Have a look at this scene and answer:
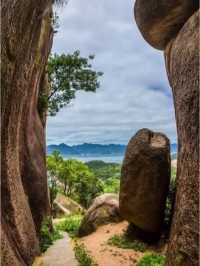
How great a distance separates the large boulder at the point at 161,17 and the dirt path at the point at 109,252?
801 centimetres

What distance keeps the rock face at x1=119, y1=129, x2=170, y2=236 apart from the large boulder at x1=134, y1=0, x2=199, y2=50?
13.3ft

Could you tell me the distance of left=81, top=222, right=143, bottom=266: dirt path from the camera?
11166 mm

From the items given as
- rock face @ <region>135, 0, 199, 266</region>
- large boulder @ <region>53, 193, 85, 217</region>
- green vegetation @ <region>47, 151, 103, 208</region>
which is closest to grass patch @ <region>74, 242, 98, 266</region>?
rock face @ <region>135, 0, 199, 266</region>

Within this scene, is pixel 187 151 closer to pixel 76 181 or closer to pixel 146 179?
pixel 146 179

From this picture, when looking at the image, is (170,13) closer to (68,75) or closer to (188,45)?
(188,45)

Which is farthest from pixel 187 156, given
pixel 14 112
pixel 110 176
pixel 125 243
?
pixel 110 176

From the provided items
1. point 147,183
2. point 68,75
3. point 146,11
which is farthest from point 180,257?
point 68,75

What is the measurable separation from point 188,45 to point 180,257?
4.60m

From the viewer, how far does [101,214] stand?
18.1 metres

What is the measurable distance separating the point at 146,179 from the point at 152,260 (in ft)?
10.3

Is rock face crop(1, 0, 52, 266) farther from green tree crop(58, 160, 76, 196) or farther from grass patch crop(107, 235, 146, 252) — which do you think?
green tree crop(58, 160, 76, 196)

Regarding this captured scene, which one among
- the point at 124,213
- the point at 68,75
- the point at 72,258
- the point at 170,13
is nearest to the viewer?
the point at 170,13

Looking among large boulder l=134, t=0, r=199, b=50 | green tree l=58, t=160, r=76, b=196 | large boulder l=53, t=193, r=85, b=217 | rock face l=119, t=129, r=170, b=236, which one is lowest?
large boulder l=53, t=193, r=85, b=217

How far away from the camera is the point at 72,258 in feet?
38.1
